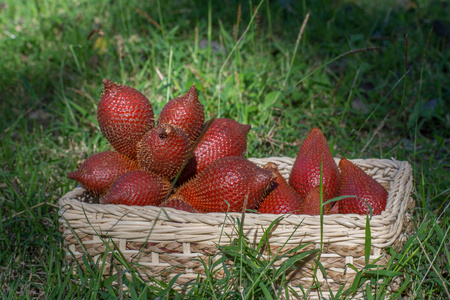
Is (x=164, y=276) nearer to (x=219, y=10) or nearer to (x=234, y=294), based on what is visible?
(x=234, y=294)

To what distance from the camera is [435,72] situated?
3492 millimetres

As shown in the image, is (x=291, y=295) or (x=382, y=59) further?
(x=382, y=59)

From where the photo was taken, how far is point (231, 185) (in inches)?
68.2

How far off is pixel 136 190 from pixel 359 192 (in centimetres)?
89

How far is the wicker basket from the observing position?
62.2 inches

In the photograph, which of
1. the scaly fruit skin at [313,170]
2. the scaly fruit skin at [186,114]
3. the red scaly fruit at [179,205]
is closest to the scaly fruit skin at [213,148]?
the scaly fruit skin at [186,114]

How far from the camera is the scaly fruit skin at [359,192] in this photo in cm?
179

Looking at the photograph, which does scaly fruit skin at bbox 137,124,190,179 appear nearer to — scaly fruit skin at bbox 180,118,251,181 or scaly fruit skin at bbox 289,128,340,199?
scaly fruit skin at bbox 180,118,251,181

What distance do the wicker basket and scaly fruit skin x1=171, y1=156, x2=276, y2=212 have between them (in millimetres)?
124

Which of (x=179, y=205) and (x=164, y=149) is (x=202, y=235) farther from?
(x=164, y=149)

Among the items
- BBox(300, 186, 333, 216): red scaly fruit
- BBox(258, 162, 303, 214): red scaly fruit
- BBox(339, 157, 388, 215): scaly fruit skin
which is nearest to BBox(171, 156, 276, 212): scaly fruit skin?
BBox(258, 162, 303, 214): red scaly fruit

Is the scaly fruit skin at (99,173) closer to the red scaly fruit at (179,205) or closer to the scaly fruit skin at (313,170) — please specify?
Result: the red scaly fruit at (179,205)

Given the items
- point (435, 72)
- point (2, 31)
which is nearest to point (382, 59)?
point (435, 72)

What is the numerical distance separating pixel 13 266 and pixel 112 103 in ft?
2.59
